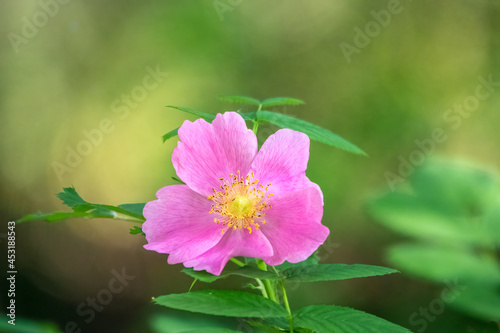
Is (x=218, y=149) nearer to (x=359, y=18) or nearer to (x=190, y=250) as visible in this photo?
(x=190, y=250)

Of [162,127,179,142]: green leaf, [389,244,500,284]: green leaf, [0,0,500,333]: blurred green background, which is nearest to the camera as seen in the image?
[162,127,179,142]: green leaf

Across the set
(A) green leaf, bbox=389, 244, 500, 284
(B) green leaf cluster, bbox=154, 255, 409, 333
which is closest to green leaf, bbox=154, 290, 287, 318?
(B) green leaf cluster, bbox=154, 255, 409, 333

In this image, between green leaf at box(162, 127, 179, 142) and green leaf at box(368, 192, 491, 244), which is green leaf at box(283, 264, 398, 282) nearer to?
green leaf at box(162, 127, 179, 142)

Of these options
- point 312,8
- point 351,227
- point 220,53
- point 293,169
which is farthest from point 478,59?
point 293,169

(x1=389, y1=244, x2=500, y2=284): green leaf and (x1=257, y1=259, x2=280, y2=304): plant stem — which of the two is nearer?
(x1=257, y1=259, x2=280, y2=304): plant stem

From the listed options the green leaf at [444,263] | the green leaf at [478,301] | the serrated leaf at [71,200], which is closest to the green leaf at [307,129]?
the serrated leaf at [71,200]

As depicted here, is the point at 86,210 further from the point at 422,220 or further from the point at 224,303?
the point at 422,220

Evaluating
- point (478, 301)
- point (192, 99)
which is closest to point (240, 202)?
point (478, 301)

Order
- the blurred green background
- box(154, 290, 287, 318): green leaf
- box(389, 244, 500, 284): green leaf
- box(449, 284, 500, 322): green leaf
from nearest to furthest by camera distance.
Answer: box(154, 290, 287, 318): green leaf < box(449, 284, 500, 322): green leaf < box(389, 244, 500, 284): green leaf < the blurred green background
